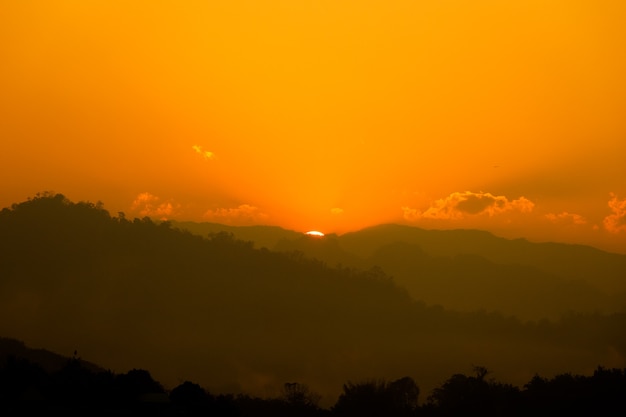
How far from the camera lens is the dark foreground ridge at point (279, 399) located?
10156 centimetres

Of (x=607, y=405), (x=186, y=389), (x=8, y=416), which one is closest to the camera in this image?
(x=8, y=416)

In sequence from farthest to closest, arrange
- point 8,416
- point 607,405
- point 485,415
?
point 485,415
point 607,405
point 8,416

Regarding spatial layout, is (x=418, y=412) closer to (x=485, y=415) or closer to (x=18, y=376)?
(x=485, y=415)

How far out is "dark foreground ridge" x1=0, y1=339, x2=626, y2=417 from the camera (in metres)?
102

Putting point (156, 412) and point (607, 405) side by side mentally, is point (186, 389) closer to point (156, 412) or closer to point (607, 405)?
point (156, 412)

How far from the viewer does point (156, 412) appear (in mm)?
103688

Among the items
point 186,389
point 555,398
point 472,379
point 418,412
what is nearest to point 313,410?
point 418,412

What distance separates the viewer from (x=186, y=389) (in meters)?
112

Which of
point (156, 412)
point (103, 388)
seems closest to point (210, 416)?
point (156, 412)

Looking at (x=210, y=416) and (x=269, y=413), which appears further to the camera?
(x=269, y=413)

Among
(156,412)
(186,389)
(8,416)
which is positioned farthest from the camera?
(186,389)

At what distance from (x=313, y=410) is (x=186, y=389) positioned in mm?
62612

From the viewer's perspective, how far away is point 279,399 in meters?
192

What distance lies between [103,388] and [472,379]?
92.7 metres
